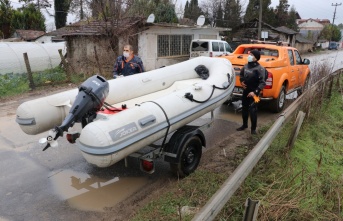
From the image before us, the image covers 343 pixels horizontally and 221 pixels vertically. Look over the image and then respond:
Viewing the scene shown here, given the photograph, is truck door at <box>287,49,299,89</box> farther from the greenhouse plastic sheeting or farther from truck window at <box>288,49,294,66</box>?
the greenhouse plastic sheeting

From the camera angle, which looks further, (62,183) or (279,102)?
(279,102)

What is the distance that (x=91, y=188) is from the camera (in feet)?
14.4

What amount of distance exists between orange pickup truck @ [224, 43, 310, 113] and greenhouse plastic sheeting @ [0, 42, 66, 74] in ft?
32.7

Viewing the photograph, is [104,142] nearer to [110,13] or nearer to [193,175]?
[193,175]

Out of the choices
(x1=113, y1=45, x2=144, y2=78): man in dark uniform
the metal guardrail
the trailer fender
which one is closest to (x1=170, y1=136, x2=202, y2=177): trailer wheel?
the trailer fender

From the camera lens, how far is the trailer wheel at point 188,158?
14.3 feet

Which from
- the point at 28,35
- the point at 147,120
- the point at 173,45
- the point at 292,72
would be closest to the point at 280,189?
the point at 147,120

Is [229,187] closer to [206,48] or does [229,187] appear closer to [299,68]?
[299,68]

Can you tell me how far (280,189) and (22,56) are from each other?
13480mm

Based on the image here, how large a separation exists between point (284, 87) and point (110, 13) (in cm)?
1031

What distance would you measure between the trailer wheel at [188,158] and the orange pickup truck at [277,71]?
3189 mm

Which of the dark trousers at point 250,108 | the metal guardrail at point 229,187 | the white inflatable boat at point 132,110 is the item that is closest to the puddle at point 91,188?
the white inflatable boat at point 132,110

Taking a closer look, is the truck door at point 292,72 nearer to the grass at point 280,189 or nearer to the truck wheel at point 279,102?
the truck wheel at point 279,102

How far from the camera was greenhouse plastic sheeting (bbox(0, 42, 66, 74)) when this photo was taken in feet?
43.0
